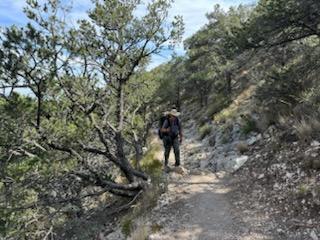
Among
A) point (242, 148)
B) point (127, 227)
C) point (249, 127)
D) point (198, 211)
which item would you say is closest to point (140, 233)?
point (127, 227)

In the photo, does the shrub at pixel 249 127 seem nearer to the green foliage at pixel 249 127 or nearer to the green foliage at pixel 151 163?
the green foliage at pixel 249 127

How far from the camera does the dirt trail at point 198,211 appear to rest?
7.32m

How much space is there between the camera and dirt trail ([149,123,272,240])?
7324mm

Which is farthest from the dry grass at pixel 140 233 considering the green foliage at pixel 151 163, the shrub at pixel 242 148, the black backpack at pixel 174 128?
the shrub at pixel 242 148

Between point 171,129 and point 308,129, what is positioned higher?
point 171,129

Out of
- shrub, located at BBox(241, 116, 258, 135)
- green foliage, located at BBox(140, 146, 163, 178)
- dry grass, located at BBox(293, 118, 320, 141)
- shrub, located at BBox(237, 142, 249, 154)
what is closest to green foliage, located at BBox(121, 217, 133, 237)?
green foliage, located at BBox(140, 146, 163, 178)

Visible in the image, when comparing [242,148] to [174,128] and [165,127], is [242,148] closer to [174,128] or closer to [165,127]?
[174,128]

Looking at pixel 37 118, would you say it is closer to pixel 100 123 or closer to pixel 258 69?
pixel 100 123

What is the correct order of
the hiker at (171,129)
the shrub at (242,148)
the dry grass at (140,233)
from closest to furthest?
1. the dry grass at (140,233)
2. the hiker at (171,129)
3. the shrub at (242,148)

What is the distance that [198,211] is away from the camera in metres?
8.54

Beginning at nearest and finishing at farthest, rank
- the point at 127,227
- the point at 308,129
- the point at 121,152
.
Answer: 1. the point at 127,227
2. the point at 308,129
3. the point at 121,152

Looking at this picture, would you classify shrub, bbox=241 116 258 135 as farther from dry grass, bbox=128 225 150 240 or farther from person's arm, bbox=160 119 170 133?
dry grass, bbox=128 225 150 240

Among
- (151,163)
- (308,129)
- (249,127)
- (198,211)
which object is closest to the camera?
(198,211)

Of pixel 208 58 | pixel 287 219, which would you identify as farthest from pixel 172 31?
pixel 208 58
